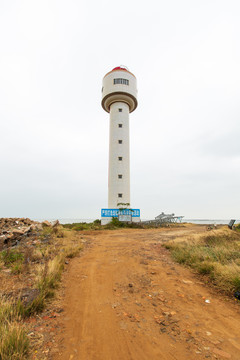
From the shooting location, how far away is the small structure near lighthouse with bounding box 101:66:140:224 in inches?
1035

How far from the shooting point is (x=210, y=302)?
4.31 meters

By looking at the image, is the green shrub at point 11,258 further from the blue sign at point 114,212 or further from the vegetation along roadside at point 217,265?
the blue sign at point 114,212

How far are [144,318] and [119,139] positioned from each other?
2703 cm

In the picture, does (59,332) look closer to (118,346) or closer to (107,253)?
(118,346)

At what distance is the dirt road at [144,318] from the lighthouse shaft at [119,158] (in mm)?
20633

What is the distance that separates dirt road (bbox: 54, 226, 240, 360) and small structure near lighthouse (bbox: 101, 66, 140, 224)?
2002 centimetres

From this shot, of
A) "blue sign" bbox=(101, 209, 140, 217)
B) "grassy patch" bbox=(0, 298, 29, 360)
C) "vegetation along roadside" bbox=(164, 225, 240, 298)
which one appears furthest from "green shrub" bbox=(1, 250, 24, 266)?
"blue sign" bbox=(101, 209, 140, 217)

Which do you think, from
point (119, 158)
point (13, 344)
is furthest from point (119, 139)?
point (13, 344)

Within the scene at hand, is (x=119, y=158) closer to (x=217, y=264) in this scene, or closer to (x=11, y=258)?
(x=11, y=258)

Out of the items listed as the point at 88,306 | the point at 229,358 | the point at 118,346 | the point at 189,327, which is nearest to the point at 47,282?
the point at 88,306

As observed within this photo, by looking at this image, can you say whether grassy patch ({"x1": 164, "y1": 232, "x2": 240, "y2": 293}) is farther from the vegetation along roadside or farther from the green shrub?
the green shrub

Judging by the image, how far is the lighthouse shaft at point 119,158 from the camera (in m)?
26.9

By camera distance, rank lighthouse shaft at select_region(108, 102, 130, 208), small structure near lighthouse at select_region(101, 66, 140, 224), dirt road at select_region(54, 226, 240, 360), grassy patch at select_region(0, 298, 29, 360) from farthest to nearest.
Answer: lighthouse shaft at select_region(108, 102, 130, 208) → small structure near lighthouse at select_region(101, 66, 140, 224) → dirt road at select_region(54, 226, 240, 360) → grassy patch at select_region(0, 298, 29, 360)

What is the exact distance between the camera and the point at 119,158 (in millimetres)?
28359
